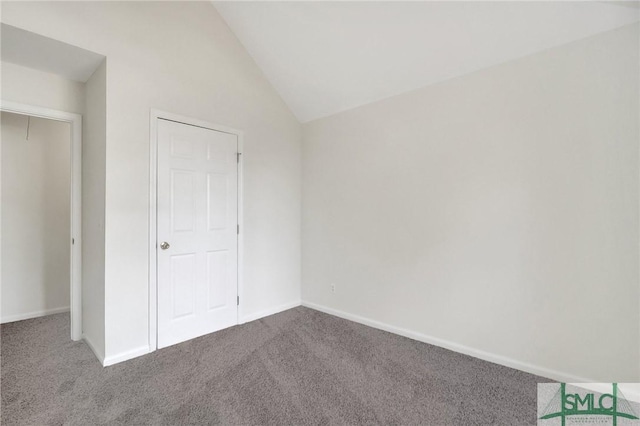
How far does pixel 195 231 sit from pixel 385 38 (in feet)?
8.39

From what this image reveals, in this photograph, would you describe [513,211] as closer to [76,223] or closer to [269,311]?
[269,311]

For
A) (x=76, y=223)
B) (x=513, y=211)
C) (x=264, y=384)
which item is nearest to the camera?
(x=264, y=384)

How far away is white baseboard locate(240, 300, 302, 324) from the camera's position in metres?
3.28

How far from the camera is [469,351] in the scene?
251 cm

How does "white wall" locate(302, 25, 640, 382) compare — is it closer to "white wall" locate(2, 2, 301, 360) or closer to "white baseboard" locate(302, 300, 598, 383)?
"white baseboard" locate(302, 300, 598, 383)

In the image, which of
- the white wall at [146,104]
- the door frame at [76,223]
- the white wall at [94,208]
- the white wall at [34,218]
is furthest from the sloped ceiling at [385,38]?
the white wall at [34,218]

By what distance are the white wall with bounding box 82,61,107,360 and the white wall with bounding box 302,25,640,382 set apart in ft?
7.83

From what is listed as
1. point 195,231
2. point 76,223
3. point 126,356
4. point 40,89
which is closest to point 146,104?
point 40,89

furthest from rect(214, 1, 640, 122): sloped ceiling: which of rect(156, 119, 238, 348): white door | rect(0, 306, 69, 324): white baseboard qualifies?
rect(0, 306, 69, 324): white baseboard

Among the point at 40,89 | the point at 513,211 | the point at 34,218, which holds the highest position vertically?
the point at 40,89

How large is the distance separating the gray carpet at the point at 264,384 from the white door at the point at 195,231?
28cm

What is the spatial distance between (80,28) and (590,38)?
12.3 ft

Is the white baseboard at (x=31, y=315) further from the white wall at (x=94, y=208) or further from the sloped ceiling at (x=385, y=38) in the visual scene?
the sloped ceiling at (x=385, y=38)

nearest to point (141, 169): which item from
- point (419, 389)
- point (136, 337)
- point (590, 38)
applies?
point (136, 337)
